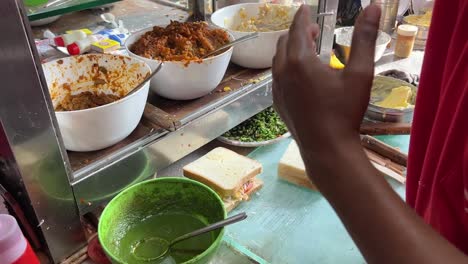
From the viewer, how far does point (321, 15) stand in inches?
44.1

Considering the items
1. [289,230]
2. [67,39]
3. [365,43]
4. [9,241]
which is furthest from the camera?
[67,39]

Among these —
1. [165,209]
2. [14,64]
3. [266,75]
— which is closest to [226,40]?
[266,75]

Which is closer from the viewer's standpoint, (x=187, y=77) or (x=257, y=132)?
(x=187, y=77)

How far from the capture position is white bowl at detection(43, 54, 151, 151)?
2.36 feet

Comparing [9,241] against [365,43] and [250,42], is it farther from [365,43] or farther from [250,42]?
[250,42]

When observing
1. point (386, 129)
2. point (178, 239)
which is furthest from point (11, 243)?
point (386, 129)

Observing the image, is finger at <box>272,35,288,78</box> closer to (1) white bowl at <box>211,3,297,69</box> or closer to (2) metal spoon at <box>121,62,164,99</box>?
(2) metal spoon at <box>121,62,164,99</box>

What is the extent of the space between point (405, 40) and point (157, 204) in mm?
1162

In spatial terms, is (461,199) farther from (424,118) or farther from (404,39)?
(404,39)

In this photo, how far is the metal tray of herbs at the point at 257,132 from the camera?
104 centimetres

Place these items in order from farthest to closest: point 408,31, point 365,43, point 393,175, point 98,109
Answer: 1. point 408,31
2. point 393,175
3. point 98,109
4. point 365,43

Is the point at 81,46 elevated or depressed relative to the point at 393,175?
elevated

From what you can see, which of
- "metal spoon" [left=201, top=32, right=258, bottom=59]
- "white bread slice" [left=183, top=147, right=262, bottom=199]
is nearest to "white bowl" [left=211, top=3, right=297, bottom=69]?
"metal spoon" [left=201, top=32, right=258, bottom=59]

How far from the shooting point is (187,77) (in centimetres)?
88
